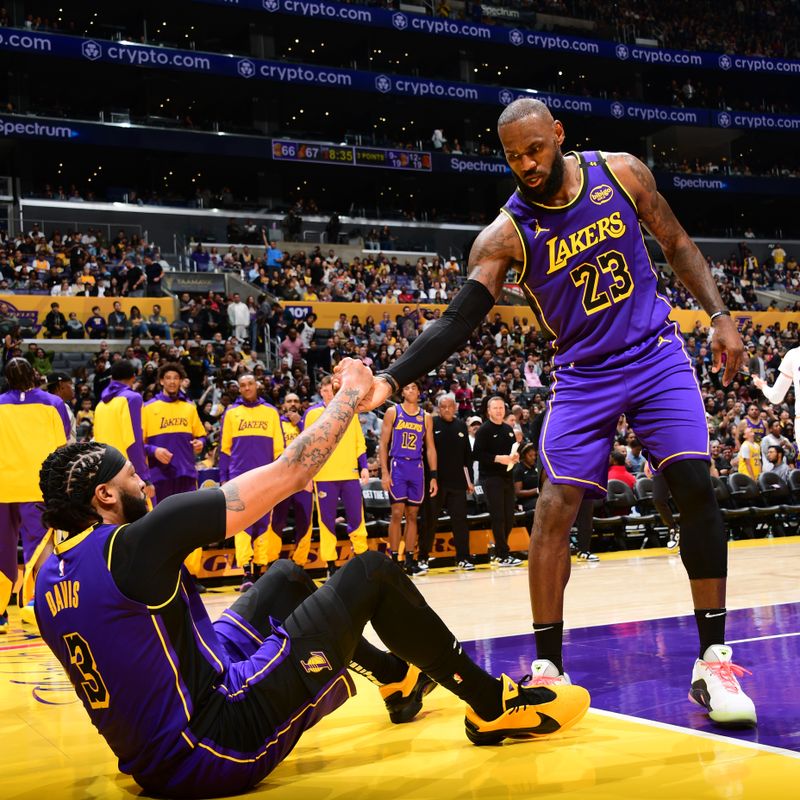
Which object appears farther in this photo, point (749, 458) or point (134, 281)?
point (134, 281)

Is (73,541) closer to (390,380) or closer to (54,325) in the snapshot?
(390,380)

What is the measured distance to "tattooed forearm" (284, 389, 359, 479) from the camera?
2816 mm

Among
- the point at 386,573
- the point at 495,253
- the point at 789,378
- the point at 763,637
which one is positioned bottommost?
the point at 763,637

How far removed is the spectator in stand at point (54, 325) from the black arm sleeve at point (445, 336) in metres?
15.4

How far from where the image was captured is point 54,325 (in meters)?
17.8

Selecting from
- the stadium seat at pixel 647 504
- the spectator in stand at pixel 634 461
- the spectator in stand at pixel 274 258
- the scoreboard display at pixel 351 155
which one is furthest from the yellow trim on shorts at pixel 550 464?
the scoreboard display at pixel 351 155

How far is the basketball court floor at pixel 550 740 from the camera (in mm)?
2887

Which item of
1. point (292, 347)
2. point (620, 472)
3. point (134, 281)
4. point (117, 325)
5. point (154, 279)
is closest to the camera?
point (620, 472)

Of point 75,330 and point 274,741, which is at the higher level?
point 75,330

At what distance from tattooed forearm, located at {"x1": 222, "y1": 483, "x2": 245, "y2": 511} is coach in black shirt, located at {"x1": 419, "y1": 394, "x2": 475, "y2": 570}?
8.12m

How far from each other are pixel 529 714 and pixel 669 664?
1.49 m

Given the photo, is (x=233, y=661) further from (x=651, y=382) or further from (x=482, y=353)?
(x=482, y=353)

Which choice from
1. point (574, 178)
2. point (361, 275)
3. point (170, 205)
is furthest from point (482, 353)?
point (574, 178)

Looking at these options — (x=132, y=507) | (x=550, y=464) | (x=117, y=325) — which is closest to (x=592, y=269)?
(x=550, y=464)
